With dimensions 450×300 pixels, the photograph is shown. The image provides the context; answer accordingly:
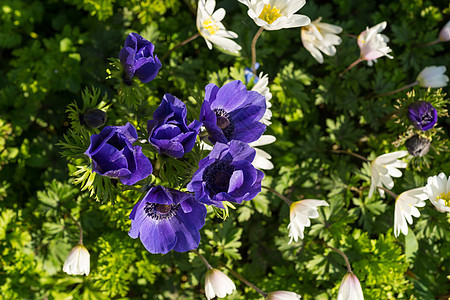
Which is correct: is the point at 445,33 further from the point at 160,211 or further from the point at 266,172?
the point at 160,211

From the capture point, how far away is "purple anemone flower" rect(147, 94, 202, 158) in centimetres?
153

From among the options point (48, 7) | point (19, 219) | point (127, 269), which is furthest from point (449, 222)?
point (48, 7)

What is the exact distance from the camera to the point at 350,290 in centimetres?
226

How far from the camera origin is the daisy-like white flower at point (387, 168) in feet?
8.35

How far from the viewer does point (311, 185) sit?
9.96 ft

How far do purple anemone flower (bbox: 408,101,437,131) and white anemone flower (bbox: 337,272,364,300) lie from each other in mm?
1097

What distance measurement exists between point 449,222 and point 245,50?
201 centimetres

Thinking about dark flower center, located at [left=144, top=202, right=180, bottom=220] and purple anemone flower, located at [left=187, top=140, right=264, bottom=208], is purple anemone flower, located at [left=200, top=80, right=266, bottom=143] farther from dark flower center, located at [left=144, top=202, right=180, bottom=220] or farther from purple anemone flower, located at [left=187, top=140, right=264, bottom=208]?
dark flower center, located at [left=144, top=202, right=180, bottom=220]

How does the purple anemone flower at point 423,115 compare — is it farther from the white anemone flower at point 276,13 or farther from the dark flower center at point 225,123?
the dark flower center at point 225,123

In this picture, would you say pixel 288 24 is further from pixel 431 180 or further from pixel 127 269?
pixel 127 269

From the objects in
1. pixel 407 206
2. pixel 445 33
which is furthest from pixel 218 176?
pixel 445 33

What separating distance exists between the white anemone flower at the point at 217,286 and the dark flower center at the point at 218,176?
0.88m

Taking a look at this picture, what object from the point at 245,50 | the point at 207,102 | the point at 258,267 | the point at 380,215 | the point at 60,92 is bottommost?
the point at 258,267

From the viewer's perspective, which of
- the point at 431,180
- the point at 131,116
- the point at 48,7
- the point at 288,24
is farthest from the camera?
the point at 48,7
